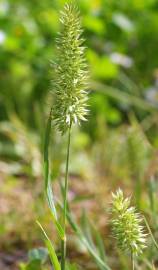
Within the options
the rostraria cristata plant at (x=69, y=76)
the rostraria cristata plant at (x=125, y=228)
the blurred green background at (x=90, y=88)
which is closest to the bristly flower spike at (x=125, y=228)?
the rostraria cristata plant at (x=125, y=228)

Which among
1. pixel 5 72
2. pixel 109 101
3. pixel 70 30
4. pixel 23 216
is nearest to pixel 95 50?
pixel 109 101

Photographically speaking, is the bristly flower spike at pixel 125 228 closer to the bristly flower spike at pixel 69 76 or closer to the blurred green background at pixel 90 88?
the bristly flower spike at pixel 69 76

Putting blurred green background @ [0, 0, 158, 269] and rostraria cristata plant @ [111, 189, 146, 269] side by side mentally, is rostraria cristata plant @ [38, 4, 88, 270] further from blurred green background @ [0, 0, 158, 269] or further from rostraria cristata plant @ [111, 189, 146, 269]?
blurred green background @ [0, 0, 158, 269]

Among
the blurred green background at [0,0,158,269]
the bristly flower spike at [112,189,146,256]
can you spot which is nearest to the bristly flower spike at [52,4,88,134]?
the bristly flower spike at [112,189,146,256]

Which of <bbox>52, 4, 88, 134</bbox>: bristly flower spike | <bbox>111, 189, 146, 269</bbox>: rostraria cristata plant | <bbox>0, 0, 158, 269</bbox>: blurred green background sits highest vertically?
<bbox>0, 0, 158, 269</bbox>: blurred green background

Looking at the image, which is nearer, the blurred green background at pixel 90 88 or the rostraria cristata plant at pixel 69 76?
the rostraria cristata plant at pixel 69 76

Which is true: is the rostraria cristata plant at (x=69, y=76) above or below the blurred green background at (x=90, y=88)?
below
